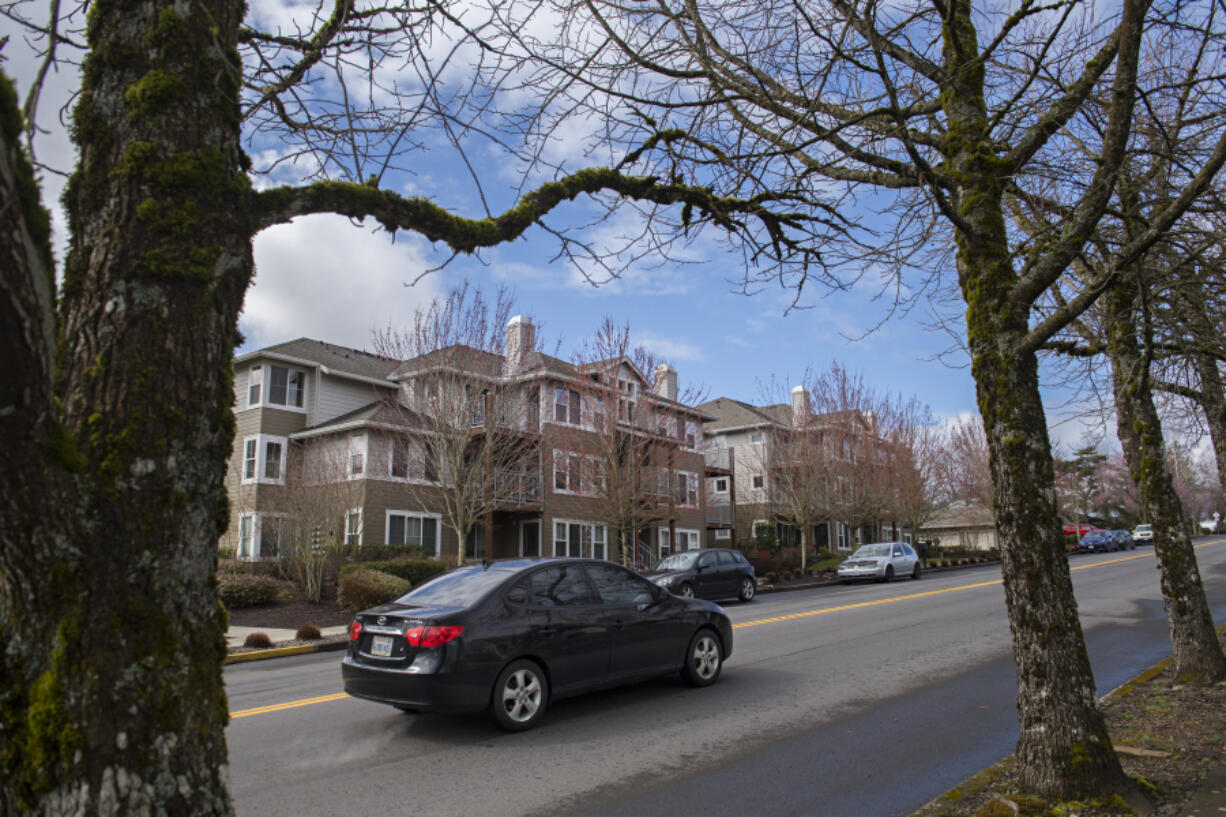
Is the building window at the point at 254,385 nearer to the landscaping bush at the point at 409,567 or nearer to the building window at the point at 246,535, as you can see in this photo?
the building window at the point at 246,535

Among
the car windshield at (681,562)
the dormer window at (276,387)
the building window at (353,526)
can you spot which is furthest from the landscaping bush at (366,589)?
the dormer window at (276,387)

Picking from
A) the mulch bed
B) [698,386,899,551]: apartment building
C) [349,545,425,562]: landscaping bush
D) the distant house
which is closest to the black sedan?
the mulch bed

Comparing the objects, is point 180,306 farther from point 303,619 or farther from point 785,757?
point 303,619

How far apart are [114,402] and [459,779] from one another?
14.1 ft

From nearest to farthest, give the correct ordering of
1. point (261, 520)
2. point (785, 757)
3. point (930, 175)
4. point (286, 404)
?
point (930, 175) → point (785, 757) → point (261, 520) → point (286, 404)

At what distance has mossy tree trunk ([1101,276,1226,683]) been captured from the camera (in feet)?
25.6

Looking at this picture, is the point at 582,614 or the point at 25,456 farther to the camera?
the point at 582,614

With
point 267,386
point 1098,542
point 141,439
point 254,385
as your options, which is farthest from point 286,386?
point 1098,542

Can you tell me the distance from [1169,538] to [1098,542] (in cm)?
4990

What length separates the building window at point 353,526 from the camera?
25.1 m

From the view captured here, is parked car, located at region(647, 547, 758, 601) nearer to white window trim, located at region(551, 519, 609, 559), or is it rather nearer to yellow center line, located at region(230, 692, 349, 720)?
white window trim, located at region(551, 519, 609, 559)

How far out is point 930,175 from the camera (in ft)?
17.2

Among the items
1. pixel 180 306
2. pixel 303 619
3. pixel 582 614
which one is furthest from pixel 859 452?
pixel 180 306

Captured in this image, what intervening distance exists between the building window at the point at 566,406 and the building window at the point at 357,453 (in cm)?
647
